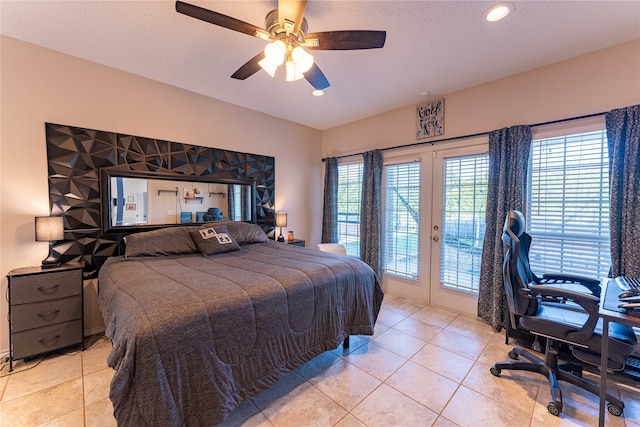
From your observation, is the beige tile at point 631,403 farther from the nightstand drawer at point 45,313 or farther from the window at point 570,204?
the nightstand drawer at point 45,313

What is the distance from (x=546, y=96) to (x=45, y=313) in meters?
5.02

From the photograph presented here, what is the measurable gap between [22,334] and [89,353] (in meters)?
0.49

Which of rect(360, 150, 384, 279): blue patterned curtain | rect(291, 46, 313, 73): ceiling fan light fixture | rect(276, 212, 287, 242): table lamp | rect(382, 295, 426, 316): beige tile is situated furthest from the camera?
rect(276, 212, 287, 242): table lamp

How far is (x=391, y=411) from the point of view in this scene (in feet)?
5.46

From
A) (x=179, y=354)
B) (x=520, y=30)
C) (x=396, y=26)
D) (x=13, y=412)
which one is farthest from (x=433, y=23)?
(x=13, y=412)

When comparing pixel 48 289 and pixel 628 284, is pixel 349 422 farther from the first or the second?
pixel 48 289

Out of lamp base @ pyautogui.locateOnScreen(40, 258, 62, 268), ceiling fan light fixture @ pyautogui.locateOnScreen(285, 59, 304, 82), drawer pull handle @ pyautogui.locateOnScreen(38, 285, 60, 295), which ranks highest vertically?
ceiling fan light fixture @ pyautogui.locateOnScreen(285, 59, 304, 82)

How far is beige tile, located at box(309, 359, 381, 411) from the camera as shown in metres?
1.77

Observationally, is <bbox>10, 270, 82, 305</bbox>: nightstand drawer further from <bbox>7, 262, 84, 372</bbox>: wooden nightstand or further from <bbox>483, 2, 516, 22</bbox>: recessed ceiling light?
<bbox>483, 2, 516, 22</bbox>: recessed ceiling light

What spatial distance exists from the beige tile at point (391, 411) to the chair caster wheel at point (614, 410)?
3.72 feet

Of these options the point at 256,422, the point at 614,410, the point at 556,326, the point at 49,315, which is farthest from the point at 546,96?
the point at 49,315

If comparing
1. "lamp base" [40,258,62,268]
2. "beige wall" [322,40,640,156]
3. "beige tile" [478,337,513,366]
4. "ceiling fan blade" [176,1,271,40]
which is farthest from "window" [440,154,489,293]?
"lamp base" [40,258,62,268]

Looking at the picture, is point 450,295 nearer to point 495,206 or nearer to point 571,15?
point 495,206

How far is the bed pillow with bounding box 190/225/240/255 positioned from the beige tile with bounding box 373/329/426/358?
1827 mm
